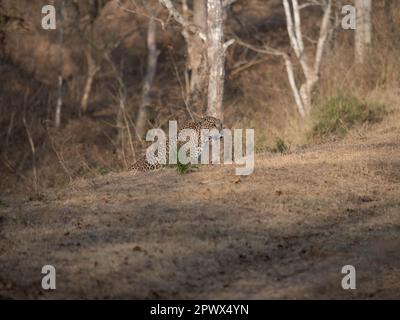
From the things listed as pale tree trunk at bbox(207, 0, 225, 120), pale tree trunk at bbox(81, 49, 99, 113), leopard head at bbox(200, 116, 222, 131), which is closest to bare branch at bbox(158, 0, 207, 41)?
pale tree trunk at bbox(207, 0, 225, 120)

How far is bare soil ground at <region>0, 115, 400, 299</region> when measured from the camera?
7113 millimetres

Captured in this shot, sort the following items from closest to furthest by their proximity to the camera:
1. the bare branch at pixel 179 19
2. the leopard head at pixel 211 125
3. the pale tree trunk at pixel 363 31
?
the leopard head at pixel 211 125 < the bare branch at pixel 179 19 < the pale tree trunk at pixel 363 31

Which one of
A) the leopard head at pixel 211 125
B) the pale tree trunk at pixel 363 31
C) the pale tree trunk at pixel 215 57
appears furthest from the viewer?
the pale tree trunk at pixel 363 31

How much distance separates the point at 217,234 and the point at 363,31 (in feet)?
43.8

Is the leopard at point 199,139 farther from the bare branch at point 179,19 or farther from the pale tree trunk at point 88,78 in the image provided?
the pale tree trunk at point 88,78

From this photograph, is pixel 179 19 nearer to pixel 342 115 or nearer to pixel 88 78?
pixel 342 115

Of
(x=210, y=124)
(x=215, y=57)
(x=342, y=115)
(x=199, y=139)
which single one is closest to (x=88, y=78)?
(x=215, y=57)

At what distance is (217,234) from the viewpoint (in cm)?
822

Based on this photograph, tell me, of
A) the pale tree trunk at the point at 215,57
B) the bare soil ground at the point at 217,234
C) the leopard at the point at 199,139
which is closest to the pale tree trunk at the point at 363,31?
the pale tree trunk at the point at 215,57

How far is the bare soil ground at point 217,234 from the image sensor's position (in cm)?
711

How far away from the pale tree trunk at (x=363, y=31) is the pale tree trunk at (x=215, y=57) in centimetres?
502

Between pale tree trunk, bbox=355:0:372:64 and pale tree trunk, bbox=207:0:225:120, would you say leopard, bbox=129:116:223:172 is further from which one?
pale tree trunk, bbox=355:0:372:64
